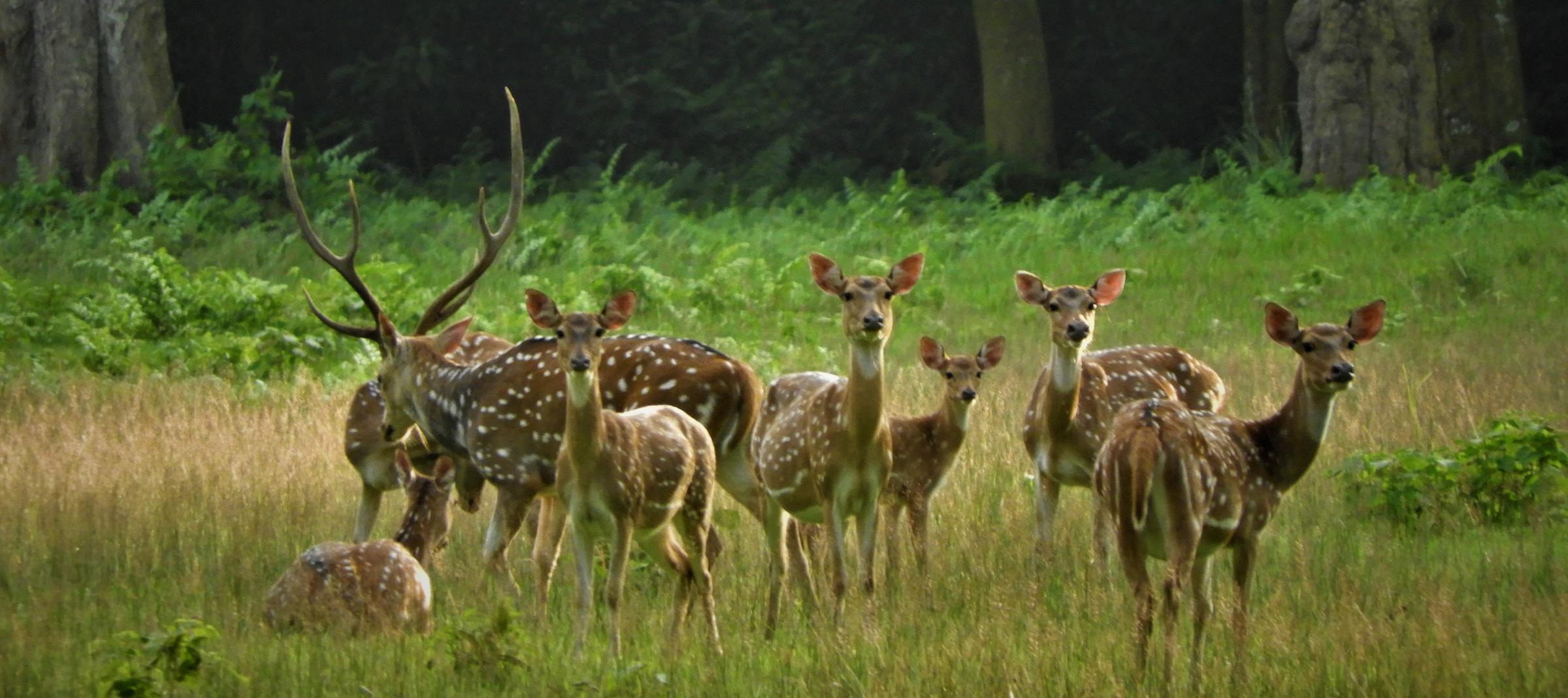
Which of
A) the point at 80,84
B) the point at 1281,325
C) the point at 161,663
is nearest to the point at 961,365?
the point at 1281,325

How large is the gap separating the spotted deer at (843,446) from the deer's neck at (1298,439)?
147cm

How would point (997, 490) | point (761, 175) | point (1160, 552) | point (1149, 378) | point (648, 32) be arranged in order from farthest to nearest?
point (648, 32) < point (761, 175) < point (997, 490) < point (1149, 378) < point (1160, 552)

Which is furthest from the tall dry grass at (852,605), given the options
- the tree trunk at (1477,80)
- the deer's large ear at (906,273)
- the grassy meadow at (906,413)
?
the tree trunk at (1477,80)

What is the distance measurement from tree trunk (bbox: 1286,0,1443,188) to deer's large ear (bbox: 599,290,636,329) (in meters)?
13.0

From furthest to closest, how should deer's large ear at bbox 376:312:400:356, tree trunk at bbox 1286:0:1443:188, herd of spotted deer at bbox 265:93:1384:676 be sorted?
tree trunk at bbox 1286:0:1443:188, deer's large ear at bbox 376:312:400:356, herd of spotted deer at bbox 265:93:1384:676

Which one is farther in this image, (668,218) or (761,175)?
(761,175)

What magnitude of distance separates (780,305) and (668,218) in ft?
16.6

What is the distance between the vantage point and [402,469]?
8.48m

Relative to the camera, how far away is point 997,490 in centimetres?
903

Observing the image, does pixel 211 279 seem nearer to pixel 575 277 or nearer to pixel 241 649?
pixel 575 277

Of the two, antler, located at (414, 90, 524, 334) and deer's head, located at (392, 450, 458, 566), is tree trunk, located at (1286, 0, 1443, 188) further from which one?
deer's head, located at (392, 450, 458, 566)

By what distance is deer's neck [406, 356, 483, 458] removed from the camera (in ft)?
25.9

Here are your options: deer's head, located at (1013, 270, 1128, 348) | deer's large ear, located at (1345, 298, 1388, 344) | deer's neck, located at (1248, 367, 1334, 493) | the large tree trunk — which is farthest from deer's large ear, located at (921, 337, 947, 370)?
the large tree trunk

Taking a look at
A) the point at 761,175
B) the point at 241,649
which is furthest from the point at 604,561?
the point at 761,175
